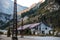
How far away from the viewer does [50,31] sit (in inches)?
161

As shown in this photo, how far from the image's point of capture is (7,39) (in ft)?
13.3

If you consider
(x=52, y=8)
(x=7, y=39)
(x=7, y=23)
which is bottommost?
(x=7, y=39)

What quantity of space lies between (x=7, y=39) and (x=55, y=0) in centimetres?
124

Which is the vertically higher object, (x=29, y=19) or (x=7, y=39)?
(x=29, y=19)

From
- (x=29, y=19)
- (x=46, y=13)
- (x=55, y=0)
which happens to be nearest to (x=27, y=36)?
(x=29, y=19)

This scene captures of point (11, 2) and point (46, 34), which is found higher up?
point (11, 2)

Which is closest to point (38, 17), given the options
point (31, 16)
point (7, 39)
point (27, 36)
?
point (31, 16)

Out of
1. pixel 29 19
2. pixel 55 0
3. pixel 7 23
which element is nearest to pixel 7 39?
pixel 7 23

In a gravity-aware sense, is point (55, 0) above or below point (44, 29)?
above

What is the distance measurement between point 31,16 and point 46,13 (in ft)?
1.00

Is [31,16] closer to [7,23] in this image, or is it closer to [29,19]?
[29,19]

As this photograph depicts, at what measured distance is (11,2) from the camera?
413 cm

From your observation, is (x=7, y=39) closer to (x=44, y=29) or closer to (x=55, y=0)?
(x=44, y=29)

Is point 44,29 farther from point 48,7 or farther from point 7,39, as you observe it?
point 7,39
